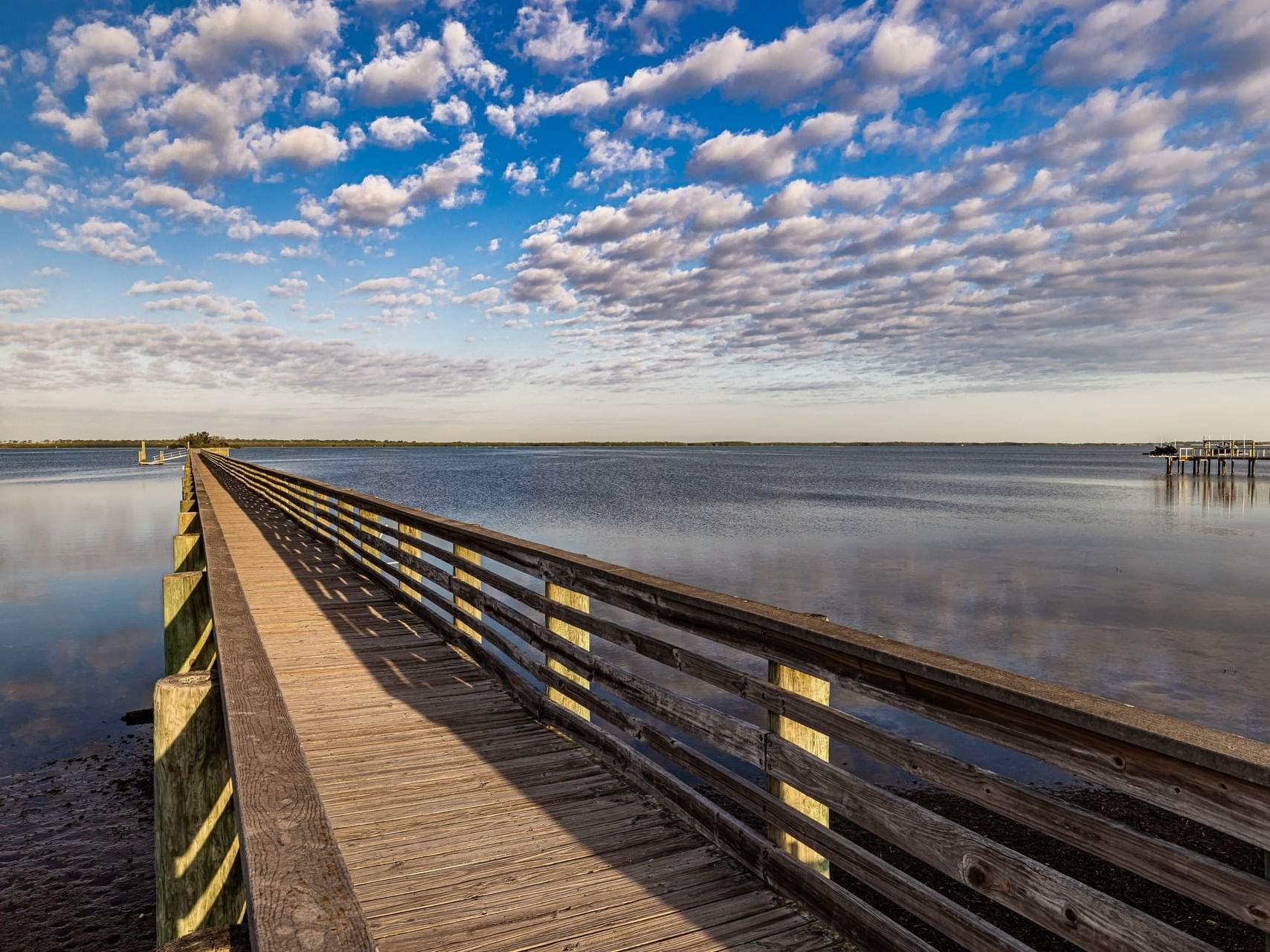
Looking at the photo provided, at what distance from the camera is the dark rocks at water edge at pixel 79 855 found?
17.6 ft

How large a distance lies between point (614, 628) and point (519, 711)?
61.7 inches

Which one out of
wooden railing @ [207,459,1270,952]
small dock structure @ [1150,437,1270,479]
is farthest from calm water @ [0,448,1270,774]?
small dock structure @ [1150,437,1270,479]

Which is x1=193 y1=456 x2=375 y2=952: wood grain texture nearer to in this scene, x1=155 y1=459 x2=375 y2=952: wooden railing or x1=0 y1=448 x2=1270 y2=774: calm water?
x1=155 y1=459 x2=375 y2=952: wooden railing

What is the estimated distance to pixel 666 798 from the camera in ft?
13.1

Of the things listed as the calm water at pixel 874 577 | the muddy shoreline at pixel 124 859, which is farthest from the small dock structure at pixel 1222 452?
the muddy shoreline at pixel 124 859

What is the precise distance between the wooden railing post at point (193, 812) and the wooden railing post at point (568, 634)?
2.25 m

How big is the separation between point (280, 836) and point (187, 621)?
7.60 meters

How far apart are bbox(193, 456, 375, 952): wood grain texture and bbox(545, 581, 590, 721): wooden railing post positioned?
2575mm

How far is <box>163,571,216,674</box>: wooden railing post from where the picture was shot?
7590 mm

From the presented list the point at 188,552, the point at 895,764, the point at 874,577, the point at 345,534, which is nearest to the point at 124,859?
the point at 188,552

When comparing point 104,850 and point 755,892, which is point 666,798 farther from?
point 104,850

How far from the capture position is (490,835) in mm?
3760

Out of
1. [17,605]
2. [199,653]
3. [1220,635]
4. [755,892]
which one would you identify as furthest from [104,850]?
[1220,635]

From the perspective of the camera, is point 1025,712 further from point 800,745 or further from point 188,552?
point 188,552
